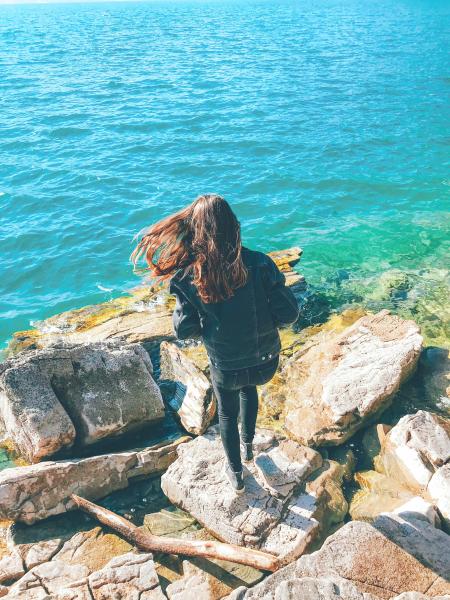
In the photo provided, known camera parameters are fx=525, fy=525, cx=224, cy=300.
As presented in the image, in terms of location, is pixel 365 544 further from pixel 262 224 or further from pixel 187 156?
pixel 187 156

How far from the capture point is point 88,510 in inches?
223

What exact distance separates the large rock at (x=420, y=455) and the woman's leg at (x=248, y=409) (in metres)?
1.62

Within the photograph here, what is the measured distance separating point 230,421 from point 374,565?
5.57 ft

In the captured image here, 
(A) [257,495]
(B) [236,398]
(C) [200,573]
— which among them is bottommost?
(C) [200,573]

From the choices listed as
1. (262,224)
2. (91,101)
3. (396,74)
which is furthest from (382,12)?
(262,224)

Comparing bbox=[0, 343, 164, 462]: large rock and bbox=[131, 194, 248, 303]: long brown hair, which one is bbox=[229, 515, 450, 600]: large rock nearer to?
bbox=[131, 194, 248, 303]: long brown hair

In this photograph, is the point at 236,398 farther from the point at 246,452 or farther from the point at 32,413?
the point at 32,413

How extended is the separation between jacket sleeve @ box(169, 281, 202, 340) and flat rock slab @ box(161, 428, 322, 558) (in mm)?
2017

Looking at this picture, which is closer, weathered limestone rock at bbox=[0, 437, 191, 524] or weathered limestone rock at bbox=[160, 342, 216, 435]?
weathered limestone rock at bbox=[0, 437, 191, 524]

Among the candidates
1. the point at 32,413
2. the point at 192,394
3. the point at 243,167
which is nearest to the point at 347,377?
the point at 192,394

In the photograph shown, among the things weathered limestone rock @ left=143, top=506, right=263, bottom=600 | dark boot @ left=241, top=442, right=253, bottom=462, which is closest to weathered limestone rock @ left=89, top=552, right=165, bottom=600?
weathered limestone rock @ left=143, top=506, right=263, bottom=600

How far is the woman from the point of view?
151 inches

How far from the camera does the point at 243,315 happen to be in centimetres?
429

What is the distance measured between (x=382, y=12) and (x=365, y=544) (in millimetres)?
99822
